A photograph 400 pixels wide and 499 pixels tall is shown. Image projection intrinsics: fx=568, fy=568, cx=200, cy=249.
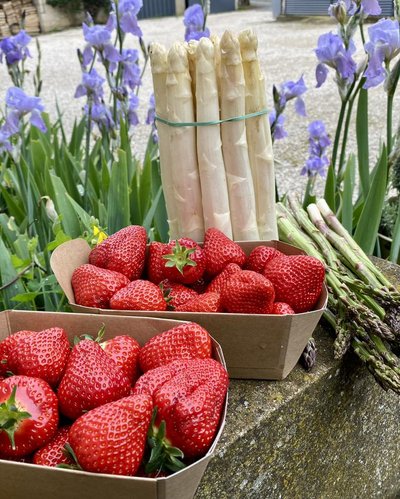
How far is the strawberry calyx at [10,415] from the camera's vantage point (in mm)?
680

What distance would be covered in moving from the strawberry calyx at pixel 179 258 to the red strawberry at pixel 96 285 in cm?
10

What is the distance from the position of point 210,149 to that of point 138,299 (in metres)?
0.41

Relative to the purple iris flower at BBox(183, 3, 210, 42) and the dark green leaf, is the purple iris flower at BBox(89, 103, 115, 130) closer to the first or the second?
the purple iris flower at BBox(183, 3, 210, 42)

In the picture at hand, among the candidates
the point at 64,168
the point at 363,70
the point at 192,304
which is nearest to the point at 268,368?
the point at 192,304

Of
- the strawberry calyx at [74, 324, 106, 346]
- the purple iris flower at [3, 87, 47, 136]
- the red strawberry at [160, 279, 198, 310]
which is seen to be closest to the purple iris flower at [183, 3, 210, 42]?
the purple iris flower at [3, 87, 47, 136]

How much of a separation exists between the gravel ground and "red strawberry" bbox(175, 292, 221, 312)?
1295 millimetres

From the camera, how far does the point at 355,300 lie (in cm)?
115

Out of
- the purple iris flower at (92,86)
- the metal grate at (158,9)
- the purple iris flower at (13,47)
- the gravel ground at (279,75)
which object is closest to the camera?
the purple iris flower at (92,86)

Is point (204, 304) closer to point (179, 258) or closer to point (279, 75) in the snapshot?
point (179, 258)

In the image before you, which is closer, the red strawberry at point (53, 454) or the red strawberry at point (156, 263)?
the red strawberry at point (53, 454)

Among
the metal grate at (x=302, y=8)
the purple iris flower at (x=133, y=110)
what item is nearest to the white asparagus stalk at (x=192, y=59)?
the purple iris flower at (x=133, y=110)

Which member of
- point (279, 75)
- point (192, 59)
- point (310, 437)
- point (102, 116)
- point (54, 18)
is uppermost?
point (54, 18)

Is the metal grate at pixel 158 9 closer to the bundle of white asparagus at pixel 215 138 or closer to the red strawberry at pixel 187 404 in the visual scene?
the bundle of white asparagus at pixel 215 138

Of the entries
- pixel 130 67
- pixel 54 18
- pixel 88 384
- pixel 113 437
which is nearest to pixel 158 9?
pixel 54 18
